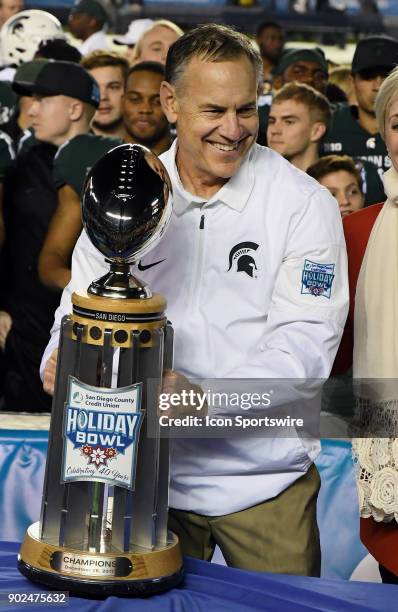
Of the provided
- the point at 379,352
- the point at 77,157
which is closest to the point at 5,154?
the point at 77,157

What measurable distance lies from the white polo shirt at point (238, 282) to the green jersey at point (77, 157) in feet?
5.50

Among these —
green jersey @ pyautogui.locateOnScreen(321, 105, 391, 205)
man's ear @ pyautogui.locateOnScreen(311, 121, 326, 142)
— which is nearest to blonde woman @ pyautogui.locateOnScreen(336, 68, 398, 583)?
green jersey @ pyautogui.locateOnScreen(321, 105, 391, 205)

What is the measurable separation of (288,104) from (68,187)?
0.89 meters

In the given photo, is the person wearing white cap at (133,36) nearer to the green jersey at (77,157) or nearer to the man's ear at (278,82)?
the man's ear at (278,82)

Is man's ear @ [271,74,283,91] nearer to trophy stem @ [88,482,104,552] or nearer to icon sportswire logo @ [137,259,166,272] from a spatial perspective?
icon sportswire logo @ [137,259,166,272]

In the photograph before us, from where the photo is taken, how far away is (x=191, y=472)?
1859 millimetres

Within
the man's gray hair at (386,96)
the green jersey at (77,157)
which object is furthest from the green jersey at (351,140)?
the man's gray hair at (386,96)

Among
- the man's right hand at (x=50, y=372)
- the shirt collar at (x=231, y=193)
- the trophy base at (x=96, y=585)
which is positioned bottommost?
the trophy base at (x=96, y=585)

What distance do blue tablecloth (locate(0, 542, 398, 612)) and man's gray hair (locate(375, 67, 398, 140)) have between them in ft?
2.48

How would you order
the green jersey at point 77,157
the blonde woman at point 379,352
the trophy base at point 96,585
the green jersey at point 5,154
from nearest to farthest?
the trophy base at point 96,585, the blonde woman at point 379,352, the green jersey at point 77,157, the green jersey at point 5,154

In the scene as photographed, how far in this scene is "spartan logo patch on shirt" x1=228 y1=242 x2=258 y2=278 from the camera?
1.81m

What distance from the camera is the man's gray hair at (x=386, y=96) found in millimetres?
1844

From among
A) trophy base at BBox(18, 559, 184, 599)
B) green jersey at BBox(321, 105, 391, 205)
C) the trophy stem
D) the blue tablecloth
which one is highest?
green jersey at BBox(321, 105, 391, 205)

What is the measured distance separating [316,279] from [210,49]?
0.38m
